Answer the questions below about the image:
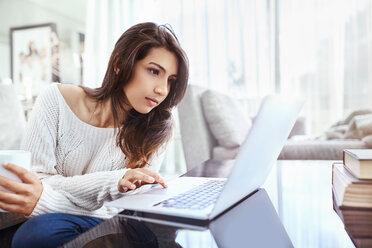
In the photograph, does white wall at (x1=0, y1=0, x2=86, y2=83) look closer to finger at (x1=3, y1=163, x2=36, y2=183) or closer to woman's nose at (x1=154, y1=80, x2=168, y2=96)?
woman's nose at (x1=154, y1=80, x2=168, y2=96)

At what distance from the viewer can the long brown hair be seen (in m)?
1.02

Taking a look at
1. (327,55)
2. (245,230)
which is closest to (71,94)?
(245,230)

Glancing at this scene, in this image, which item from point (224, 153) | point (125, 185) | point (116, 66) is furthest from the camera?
point (224, 153)

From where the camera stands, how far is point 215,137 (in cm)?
219

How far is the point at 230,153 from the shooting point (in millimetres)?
2084

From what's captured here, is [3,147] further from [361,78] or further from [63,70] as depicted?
[361,78]

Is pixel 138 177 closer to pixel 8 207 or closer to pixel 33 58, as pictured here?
pixel 8 207

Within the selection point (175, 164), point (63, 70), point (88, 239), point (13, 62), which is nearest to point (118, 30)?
point (63, 70)

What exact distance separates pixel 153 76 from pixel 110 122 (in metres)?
0.23

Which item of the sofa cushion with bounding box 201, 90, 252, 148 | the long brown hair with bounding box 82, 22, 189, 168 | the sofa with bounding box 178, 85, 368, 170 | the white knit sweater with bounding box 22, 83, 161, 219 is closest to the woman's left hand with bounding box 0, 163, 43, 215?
the white knit sweater with bounding box 22, 83, 161, 219

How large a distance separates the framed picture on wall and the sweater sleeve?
317 centimetres

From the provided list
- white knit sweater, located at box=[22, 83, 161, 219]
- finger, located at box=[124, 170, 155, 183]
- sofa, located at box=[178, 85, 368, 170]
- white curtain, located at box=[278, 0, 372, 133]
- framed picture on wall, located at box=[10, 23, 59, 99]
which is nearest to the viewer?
finger, located at box=[124, 170, 155, 183]

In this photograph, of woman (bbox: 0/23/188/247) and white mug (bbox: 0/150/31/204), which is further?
woman (bbox: 0/23/188/247)

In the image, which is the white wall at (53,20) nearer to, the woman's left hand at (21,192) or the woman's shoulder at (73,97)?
the woman's shoulder at (73,97)
